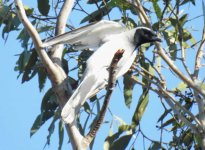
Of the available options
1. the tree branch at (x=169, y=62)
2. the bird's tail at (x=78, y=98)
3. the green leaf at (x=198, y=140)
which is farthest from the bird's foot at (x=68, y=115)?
the green leaf at (x=198, y=140)

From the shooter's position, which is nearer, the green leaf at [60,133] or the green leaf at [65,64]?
the green leaf at [60,133]

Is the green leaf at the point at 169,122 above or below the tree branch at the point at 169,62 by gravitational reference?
below

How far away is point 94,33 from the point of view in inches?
143

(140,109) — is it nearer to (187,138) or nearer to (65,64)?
(187,138)

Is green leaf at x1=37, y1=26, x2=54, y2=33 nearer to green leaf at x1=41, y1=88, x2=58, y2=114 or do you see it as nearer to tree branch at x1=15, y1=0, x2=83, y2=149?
green leaf at x1=41, y1=88, x2=58, y2=114

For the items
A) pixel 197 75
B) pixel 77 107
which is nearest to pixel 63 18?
pixel 77 107

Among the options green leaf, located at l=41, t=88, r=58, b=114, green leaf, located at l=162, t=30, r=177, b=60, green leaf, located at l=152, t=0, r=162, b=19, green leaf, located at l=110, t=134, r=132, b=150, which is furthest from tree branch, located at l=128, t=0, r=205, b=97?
green leaf, located at l=41, t=88, r=58, b=114

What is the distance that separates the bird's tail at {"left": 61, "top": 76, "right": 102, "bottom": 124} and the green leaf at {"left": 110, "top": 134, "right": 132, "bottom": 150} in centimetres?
26

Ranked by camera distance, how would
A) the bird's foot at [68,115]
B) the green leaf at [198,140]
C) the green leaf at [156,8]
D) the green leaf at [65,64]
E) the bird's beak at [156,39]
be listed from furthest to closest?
the green leaf at [65,64], the bird's beak at [156,39], the green leaf at [156,8], the green leaf at [198,140], the bird's foot at [68,115]

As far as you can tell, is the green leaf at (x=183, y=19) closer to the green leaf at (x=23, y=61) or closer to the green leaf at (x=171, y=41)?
the green leaf at (x=171, y=41)

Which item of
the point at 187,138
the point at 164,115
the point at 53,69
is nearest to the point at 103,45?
the point at 164,115

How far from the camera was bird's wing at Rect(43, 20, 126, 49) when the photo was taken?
11.4 ft

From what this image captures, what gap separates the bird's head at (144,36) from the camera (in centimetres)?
352

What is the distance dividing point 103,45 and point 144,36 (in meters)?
0.20
